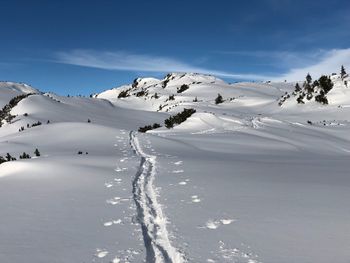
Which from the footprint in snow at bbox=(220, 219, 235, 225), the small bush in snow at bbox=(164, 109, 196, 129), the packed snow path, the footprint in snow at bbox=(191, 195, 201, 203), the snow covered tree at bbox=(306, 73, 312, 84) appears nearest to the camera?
the packed snow path

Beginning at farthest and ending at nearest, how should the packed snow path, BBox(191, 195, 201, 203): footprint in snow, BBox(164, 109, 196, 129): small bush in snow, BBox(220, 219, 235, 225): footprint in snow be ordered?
BBox(164, 109, 196, 129): small bush in snow < BBox(191, 195, 201, 203): footprint in snow < BBox(220, 219, 235, 225): footprint in snow < the packed snow path

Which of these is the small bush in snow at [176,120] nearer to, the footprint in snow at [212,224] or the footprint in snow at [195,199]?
the footprint in snow at [195,199]

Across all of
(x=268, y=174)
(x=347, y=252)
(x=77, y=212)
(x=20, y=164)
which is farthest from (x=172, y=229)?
(x=20, y=164)

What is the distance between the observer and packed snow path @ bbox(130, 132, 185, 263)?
6102 millimetres

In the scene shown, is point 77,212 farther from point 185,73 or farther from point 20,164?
point 185,73

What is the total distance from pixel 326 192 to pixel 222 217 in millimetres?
3094

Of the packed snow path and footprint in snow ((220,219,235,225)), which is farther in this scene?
footprint in snow ((220,219,235,225))

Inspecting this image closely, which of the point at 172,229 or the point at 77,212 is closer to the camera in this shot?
the point at 172,229

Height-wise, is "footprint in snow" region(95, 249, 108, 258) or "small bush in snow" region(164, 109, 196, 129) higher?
"small bush in snow" region(164, 109, 196, 129)

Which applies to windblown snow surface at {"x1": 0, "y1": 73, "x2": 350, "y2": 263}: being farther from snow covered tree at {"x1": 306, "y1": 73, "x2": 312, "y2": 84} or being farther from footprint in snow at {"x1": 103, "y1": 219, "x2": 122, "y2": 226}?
snow covered tree at {"x1": 306, "y1": 73, "x2": 312, "y2": 84}

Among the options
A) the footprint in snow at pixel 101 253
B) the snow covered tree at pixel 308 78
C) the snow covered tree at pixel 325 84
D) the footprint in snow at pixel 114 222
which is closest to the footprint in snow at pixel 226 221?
the footprint in snow at pixel 114 222

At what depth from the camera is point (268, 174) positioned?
40.0 feet

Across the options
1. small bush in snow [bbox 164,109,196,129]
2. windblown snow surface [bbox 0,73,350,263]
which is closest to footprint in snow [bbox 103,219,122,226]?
windblown snow surface [bbox 0,73,350,263]

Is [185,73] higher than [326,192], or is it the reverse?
[185,73]
